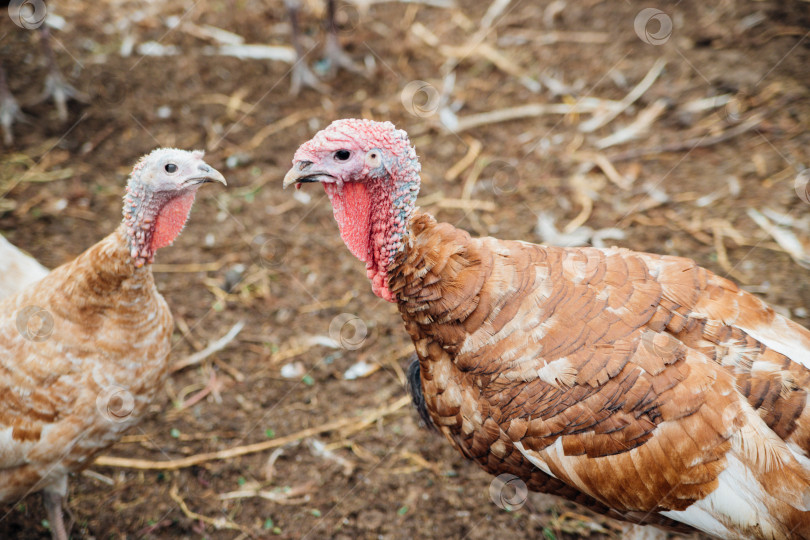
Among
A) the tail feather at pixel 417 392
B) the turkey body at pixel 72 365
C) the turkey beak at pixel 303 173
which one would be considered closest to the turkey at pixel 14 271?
the turkey body at pixel 72 365

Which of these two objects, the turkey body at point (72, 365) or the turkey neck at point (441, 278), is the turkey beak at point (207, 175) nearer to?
the turkey body at point (72, 365)

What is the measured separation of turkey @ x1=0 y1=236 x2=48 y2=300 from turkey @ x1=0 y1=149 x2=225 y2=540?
511 millimetres

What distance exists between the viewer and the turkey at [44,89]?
5.26 metres

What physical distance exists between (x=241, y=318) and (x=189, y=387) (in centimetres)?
60

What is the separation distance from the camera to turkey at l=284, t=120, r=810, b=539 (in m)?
2.26

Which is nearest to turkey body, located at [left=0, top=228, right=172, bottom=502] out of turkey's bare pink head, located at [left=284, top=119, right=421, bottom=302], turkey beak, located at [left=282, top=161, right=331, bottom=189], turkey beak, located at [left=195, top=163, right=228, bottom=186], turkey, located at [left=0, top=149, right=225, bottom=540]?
turkey, located at [left=0, top=149, right=225, bottom=540]

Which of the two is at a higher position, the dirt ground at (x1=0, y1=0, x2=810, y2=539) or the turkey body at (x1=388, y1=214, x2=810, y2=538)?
the turkey body at (x1=388, y1=214, x2=810, y2=538)

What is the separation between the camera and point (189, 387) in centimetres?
390

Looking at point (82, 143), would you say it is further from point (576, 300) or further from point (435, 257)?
point (576, 300)

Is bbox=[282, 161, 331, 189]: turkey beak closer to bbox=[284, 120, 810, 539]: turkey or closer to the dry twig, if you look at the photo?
bbox=[284, 120, 810, 539]: turkey

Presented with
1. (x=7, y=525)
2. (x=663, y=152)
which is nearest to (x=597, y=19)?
(x=663, y=152)

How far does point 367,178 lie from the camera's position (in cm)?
258

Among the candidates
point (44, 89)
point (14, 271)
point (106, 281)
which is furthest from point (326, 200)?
point (44, 89)

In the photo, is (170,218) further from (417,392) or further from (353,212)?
(417,392)
